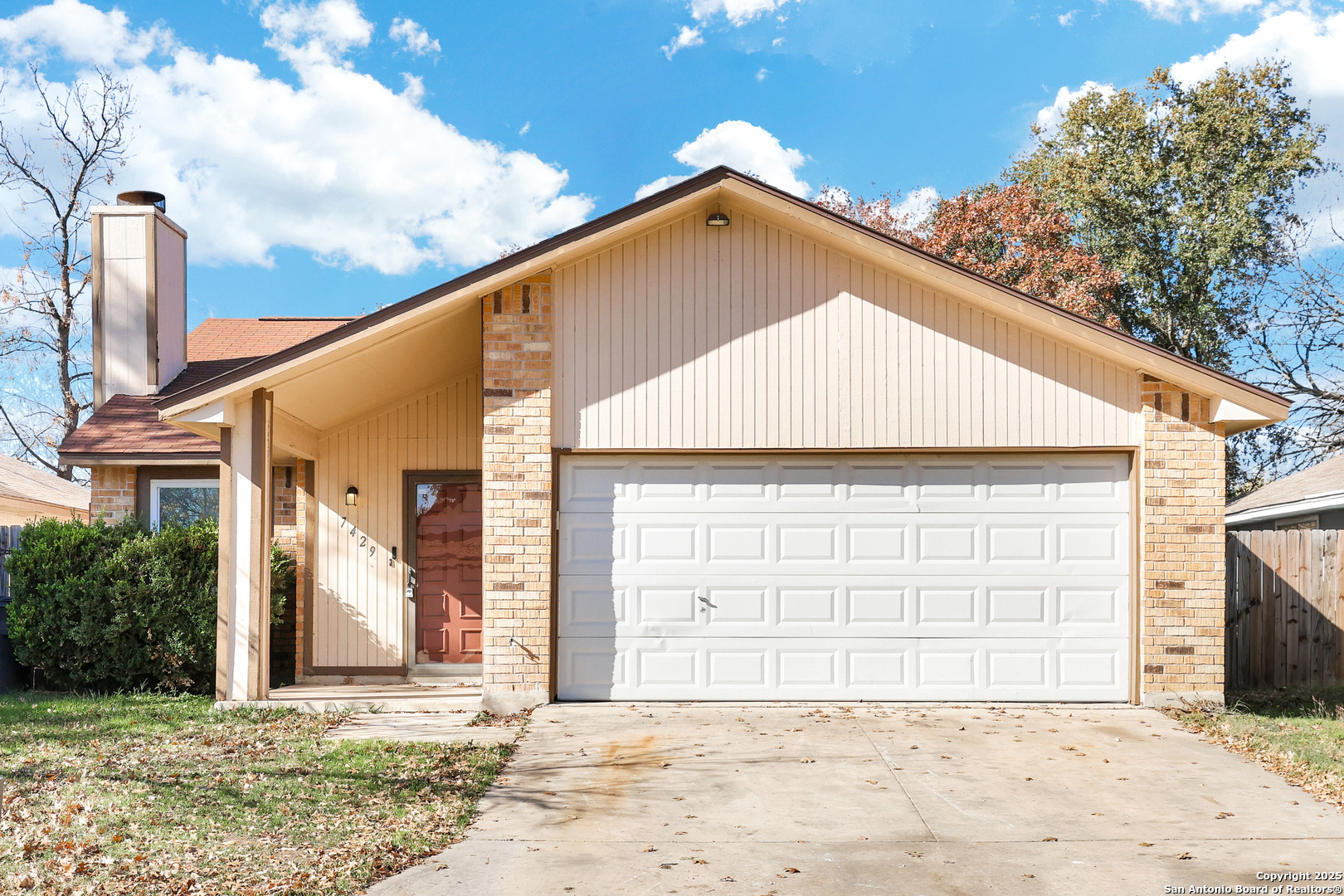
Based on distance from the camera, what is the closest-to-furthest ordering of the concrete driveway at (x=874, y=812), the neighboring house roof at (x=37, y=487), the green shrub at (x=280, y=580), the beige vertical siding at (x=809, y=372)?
the concrete driveway at (x=874, y=812), the beige vertical siding at (x=809, y=372), the green shrub at (x=280, y=580), the neighboring house roof at (x=37, y=487)

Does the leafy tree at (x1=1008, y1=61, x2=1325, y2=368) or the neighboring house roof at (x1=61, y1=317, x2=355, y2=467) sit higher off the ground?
the leafy tree at (x1=1008, y1=61, x2=1325, y2=368)

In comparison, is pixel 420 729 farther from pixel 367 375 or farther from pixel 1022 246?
pixel 1022 246

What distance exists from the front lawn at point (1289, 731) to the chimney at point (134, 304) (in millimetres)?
13133

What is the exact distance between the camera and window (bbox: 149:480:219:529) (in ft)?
39.7

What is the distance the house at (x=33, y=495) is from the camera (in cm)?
1731

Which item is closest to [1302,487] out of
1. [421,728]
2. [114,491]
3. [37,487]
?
[421,728]

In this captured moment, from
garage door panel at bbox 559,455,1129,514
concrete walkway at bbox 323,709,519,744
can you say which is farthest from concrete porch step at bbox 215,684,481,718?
garage door panel at bbox 559,455,1129,514

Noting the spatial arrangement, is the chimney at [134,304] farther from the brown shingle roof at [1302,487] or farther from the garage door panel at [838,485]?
the brown shingle roof at [1302,487]

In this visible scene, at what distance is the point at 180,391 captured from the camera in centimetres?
1083

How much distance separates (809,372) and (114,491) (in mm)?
8531

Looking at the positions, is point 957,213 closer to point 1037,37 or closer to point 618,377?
point 1037,37

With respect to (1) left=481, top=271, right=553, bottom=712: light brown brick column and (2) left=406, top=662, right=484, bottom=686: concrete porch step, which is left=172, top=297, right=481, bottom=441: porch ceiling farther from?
(2) left=406, top=662, right=484, bottom=686: concrete porch step

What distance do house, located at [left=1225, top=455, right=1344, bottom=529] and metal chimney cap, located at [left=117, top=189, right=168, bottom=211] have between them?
1701 cm

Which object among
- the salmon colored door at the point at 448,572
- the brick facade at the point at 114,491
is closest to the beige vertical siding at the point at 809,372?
the salmon colored door at the point at 448,572
